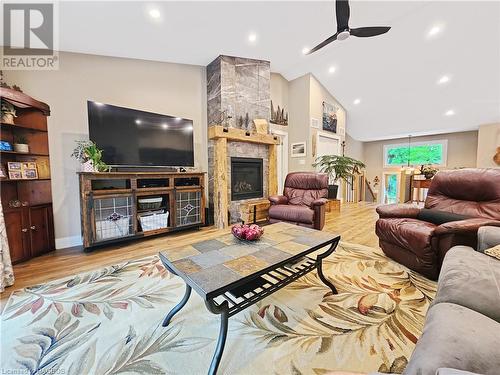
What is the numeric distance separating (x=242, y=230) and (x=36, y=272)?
209 centimetres

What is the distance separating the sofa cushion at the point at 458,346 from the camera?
52 centimetres

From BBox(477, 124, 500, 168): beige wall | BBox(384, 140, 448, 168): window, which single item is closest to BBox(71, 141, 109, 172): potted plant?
BBox(477, 124, 500, 168): beige wall

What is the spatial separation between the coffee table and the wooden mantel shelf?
220 cm

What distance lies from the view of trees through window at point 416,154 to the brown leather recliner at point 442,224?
612 cm

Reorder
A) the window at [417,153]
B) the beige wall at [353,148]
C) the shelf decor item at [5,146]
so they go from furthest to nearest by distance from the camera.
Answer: the beige wall at [353,148] < the window at [417,153] < the shelf decor item at [5,146]

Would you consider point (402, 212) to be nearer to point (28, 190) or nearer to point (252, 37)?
point (252, 37)

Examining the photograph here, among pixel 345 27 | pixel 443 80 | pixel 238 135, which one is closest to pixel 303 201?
pixel 238 135

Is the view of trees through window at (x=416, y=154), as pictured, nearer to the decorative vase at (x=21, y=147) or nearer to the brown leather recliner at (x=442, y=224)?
the brown leather recliner at (x=442, y=224)

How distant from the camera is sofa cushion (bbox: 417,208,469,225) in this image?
1928 millimetres

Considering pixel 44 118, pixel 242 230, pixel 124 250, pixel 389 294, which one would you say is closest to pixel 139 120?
pixel 44 118

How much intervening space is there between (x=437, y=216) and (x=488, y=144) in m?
5.63

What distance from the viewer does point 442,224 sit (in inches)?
67.8

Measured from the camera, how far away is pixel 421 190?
5832 mm

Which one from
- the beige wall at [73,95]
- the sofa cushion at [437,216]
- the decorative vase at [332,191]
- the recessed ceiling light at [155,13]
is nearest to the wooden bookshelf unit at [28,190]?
the beige wall at [73,95]
